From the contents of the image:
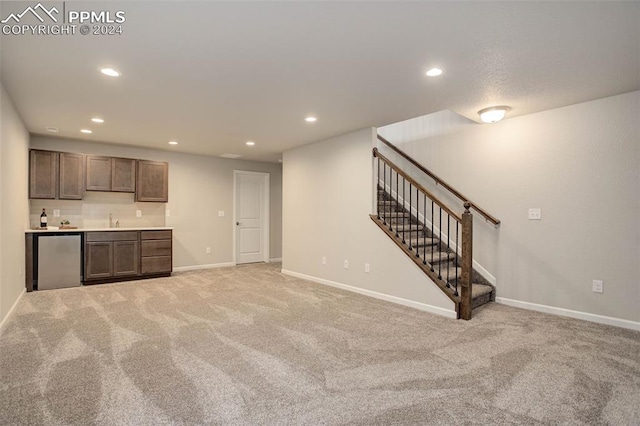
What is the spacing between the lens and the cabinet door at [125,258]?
5316 mm

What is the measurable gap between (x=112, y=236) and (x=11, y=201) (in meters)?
1.76

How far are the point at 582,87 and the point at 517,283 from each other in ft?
7.45

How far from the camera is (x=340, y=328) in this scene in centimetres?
320

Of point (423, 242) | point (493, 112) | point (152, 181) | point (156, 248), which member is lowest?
point (156, 248)

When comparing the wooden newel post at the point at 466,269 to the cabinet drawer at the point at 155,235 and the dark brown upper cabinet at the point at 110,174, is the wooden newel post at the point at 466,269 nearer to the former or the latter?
the cabinet drawer at the point at 155,235

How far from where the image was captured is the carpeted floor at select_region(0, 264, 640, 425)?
6.07 ft

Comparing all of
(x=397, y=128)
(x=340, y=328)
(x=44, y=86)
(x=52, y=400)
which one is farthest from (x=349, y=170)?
(x=52, y=400)

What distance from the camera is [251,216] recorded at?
24.7 ft

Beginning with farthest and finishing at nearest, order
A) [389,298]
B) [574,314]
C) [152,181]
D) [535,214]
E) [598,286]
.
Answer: [152,181] < [389,298] < [535,214] < [574,314] < [598,286]

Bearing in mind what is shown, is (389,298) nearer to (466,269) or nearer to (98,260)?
(466,269)

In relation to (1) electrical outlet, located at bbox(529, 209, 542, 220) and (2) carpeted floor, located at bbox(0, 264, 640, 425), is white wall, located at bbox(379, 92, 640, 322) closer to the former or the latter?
(1) electrical outlet, located at bbox(529, 209, 542, 220)

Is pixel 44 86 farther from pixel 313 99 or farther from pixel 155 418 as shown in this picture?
pixel 155 418

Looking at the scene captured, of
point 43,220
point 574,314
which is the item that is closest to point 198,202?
point 43,220

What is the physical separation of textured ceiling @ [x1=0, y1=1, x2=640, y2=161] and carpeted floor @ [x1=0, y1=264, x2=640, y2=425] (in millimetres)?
2323
